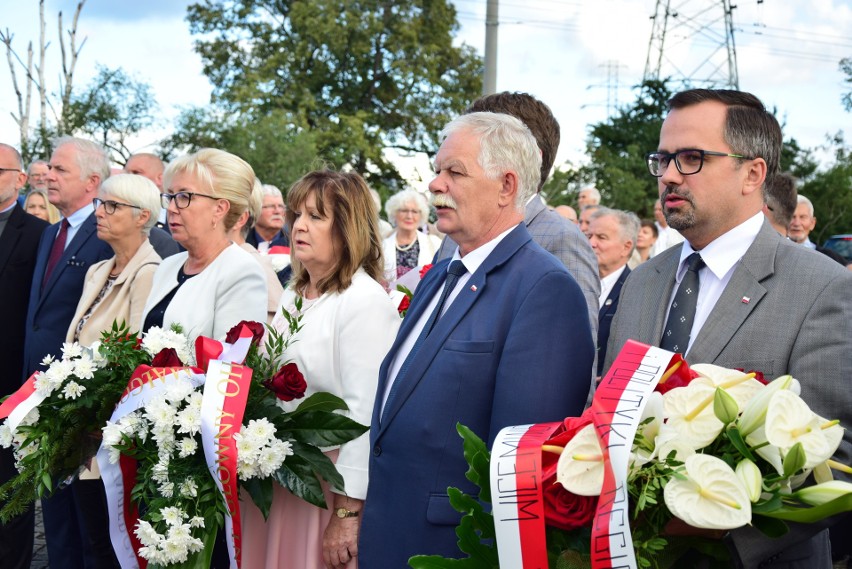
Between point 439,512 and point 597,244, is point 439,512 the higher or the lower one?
the lower one

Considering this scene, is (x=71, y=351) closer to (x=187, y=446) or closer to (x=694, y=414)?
(x=187, y=446)

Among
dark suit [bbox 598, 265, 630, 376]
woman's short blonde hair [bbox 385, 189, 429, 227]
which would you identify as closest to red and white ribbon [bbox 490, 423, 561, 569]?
dark suit [bbox 598, 265, 630, 376]

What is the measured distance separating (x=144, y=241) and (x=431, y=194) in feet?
8.24

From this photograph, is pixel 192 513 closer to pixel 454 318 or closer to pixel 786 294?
pixel 454 318

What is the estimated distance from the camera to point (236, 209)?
Result: 416 cm

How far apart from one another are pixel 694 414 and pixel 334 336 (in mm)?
1823

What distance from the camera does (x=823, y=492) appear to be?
1607mm

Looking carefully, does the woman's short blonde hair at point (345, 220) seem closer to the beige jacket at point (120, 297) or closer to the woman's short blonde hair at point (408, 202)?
the beige jacket at point (120, 297)

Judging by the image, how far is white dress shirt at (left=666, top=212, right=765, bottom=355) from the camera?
245 centimetres

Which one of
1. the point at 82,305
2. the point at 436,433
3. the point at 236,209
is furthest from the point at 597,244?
the point at 436,433

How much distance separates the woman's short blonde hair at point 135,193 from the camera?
473cm

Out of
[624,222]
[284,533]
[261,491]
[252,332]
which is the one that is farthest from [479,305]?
[624,222]

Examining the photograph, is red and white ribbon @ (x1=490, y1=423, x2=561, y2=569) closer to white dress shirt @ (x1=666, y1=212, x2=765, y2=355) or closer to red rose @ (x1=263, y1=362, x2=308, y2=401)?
white dress shirt @ (x1=666, y1=212, x2=765, y2=355)

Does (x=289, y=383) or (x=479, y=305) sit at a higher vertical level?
(x=479, y=305)
